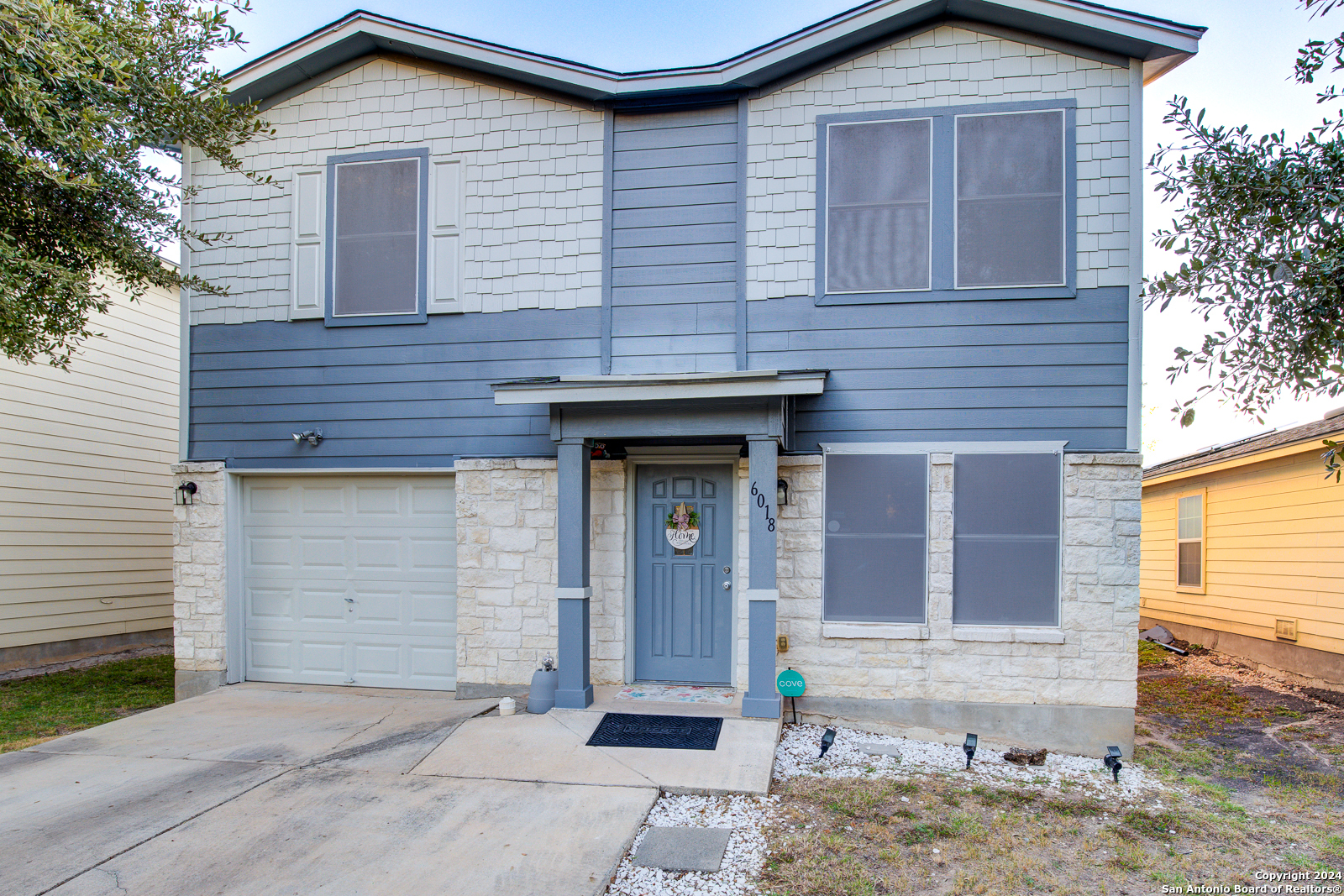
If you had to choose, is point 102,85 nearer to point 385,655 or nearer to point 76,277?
point 76,277

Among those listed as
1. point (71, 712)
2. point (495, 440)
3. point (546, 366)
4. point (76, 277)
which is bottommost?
point (71, 712)

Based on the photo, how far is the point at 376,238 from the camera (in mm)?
6852

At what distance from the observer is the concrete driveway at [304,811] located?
11.8ft

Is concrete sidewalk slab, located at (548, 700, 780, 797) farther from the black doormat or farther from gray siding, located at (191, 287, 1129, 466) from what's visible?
gray siding, located at (191, 287, 1129, 466)

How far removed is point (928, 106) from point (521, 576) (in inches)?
196

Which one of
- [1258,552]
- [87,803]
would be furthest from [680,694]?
[1258,552]

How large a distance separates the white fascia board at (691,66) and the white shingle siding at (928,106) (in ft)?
0.82

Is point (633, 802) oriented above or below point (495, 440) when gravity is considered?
below

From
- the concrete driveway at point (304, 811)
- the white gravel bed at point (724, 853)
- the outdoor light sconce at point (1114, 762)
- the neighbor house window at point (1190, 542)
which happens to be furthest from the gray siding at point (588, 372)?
the neighbor house window at point (1190, 542)

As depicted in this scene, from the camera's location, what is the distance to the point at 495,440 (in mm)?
6566

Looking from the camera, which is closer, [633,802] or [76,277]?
[633,802]

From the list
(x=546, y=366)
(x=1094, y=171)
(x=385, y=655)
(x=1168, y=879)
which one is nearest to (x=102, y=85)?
(x=546, y=366)

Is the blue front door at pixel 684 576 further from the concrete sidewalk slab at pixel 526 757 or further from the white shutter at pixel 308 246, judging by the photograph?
the white shutter at pixel 308 246

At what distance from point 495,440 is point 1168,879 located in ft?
17.2
